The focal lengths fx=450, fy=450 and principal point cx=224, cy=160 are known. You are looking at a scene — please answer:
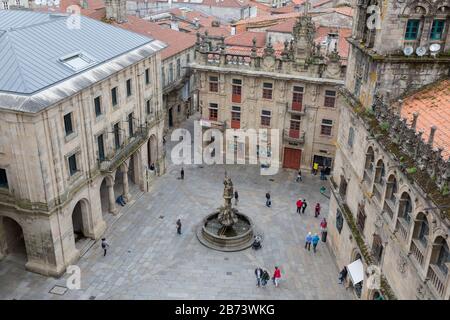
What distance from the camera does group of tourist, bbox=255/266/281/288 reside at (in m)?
32.8

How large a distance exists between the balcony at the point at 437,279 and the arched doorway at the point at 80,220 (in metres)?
25.9

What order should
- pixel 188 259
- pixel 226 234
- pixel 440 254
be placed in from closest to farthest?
pixel 440 254
pixel 188 259
pixel 226 234

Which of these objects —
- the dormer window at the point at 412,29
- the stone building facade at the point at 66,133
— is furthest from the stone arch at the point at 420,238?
the stone building facade at the point at 66,133

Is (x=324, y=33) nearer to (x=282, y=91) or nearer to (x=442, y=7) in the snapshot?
(x=282, y=91)

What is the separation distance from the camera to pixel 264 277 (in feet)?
108

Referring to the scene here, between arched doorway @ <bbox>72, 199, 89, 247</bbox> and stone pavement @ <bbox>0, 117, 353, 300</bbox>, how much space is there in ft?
6.08

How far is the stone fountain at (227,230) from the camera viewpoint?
37347mm

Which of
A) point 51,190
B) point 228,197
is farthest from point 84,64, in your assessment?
point 228,197

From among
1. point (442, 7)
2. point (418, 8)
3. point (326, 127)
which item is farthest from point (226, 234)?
point (442, 7)

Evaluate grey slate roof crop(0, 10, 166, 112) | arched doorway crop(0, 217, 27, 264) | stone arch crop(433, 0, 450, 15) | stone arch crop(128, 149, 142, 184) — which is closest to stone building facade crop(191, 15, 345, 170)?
grey slate roof crop(0, 10, 166, 112)

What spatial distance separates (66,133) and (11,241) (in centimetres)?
1067

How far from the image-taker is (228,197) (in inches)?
1457

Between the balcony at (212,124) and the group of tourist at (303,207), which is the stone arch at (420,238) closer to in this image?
the group of tourist at (303,207)
